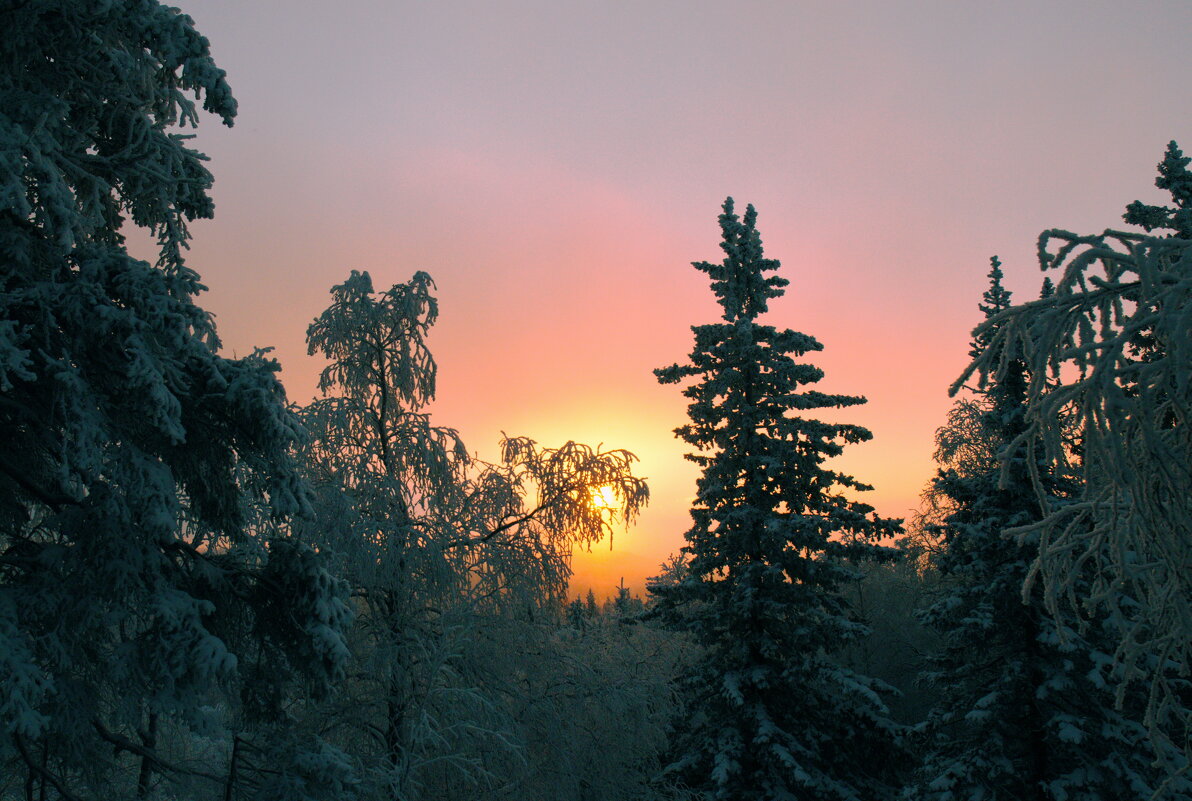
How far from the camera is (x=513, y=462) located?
11180 mm

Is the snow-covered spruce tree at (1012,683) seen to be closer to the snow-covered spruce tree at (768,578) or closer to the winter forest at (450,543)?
the winter forest at (450,543)

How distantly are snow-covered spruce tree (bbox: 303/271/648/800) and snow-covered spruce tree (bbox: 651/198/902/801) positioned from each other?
609 centimetres

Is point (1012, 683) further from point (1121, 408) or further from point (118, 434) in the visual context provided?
point (118, 434)

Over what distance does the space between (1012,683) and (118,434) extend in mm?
15291

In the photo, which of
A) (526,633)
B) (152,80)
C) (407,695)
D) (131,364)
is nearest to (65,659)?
(131,364)

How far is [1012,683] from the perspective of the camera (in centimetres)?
1479

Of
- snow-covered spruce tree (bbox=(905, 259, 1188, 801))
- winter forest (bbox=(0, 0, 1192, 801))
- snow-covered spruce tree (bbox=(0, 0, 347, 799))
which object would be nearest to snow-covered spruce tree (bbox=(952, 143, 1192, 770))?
winter forest (bbox=(0, 0, 1192, 801))

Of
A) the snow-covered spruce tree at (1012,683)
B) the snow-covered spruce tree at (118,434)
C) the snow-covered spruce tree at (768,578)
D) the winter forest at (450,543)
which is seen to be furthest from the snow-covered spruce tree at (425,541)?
the snow-covered spruce tree at (1012,683)

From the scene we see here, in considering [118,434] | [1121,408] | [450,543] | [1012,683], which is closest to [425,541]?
[450,543]

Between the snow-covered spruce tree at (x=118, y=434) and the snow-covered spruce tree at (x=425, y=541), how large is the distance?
8.14 ft

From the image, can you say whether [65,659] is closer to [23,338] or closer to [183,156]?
[23,338]

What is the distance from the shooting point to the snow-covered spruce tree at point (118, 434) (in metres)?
5.75

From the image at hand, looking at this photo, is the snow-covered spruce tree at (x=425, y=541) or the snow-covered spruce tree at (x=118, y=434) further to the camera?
the snow-covered spruce tree at (x=425, y=541)

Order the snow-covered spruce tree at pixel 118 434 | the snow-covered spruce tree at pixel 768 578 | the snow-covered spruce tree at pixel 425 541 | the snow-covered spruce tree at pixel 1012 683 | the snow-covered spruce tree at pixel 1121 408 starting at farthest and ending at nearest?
the snow-covered spruce tree at pixel 768 578
the snow-covered spruce tree at pixel 1012 683
the snow-covered spruce tree at pixel 425 541
the snow-covered spruce tree at pixel 118 434
the snow-covered spruce tree at pixel 1121 408
